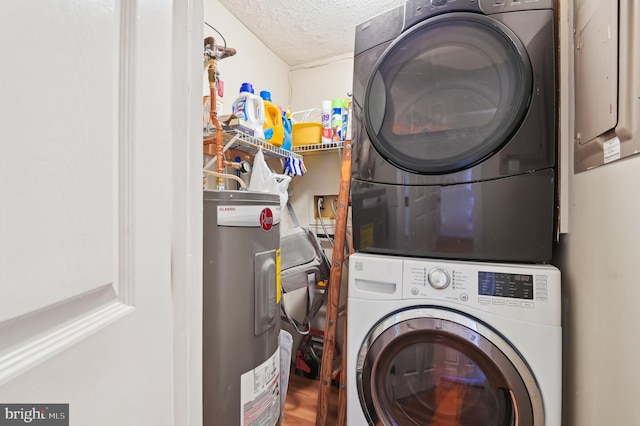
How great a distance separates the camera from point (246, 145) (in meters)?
1.47

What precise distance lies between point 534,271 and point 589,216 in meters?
0.21

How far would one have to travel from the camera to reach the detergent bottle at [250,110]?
1370mm

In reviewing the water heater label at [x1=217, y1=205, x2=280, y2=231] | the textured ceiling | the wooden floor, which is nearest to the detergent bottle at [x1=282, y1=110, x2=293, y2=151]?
the textured ceiling

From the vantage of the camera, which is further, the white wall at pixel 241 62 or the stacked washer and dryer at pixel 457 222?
the white wall at pixel 241 62

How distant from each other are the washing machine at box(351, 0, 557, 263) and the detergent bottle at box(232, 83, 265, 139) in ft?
1.81

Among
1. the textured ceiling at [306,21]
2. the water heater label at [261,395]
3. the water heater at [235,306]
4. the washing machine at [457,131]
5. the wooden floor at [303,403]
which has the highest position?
the textured ceiling at [306,21]

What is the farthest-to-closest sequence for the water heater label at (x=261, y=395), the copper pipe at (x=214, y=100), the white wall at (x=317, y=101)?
1. the white wall at (x=317, y=101)
2. the copper pipe at (x=214, y=100)
3. the water heater label at (x=261, y=395)

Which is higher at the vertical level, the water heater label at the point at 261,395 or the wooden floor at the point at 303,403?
the water heater label at the point at 261,395

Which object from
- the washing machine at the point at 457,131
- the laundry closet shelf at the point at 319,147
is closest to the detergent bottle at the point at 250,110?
the laundry closet shelf at the point at 319,147

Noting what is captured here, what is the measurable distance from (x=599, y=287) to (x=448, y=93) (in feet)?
2.37

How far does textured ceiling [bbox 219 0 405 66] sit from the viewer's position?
1.53m

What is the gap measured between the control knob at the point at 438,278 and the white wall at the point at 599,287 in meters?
0.36

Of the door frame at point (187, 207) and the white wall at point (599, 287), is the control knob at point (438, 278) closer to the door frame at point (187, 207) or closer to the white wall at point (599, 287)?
the white wall at point (599, 287)

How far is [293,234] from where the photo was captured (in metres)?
1.64
